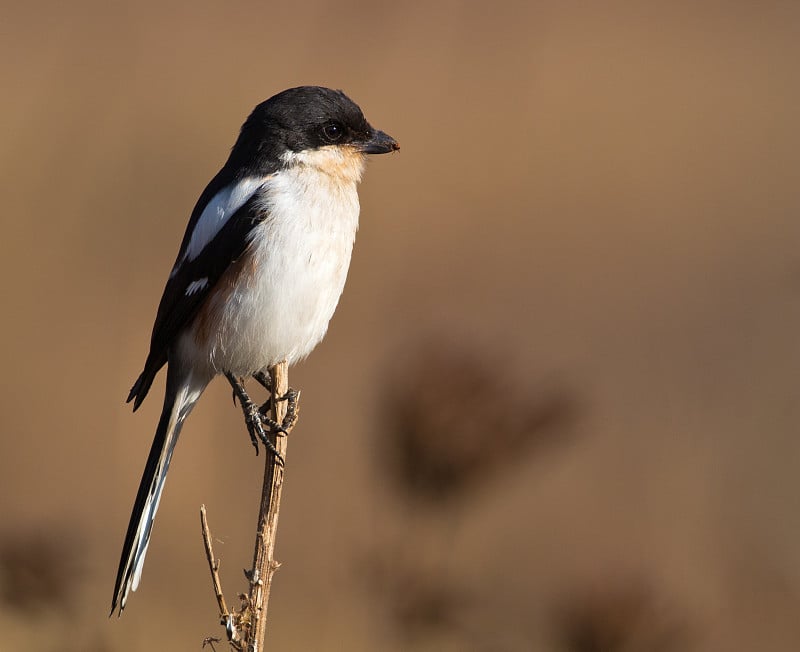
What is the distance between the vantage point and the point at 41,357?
5.15 m

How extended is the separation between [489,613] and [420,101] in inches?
250

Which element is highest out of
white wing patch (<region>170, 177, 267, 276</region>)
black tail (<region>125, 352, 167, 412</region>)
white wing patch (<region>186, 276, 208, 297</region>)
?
white wing patch (<region>170, 177, 267, 276</region>)

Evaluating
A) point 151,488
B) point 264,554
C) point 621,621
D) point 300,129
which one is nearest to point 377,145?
point 300,129

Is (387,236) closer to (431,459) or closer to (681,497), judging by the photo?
(681,497)

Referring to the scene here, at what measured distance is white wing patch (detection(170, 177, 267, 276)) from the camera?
3.07 metres

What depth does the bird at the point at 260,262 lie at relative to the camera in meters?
2.97

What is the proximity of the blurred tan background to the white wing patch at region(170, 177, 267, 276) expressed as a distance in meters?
0.56

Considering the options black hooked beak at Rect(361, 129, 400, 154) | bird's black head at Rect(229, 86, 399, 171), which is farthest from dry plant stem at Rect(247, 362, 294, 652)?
black hooked beak at Rect(361, 129, 400, 154)

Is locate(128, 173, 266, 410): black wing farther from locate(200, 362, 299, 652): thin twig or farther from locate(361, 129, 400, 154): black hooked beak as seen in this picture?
locate(200, 362, 299, 652): thin twig

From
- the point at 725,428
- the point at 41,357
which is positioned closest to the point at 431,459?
the point at 725,428

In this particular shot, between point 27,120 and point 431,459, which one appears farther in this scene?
point 27,120

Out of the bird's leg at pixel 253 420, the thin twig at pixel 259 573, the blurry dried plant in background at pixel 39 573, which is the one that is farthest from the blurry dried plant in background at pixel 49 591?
the bird's leg at pixel 253 420

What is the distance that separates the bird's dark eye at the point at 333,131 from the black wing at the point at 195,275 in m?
0.34

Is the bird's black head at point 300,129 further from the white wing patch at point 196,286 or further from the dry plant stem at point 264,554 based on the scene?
the dry plant stem at point 264,554
